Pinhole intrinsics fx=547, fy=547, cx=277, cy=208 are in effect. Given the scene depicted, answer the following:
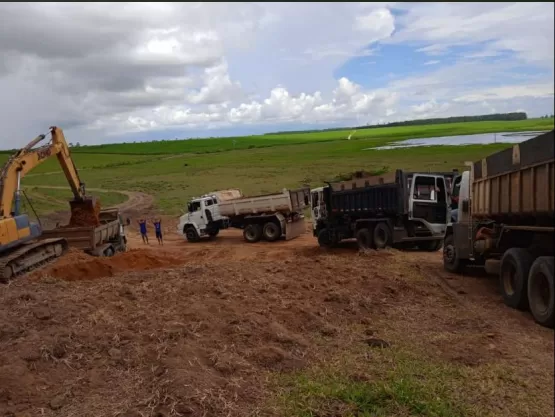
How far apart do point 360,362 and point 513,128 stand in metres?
2.91

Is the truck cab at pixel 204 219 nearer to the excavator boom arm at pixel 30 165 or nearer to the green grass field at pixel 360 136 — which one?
the green grass field at pixel 360 136

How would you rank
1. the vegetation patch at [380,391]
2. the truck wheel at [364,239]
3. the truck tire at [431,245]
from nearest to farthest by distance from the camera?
the vegetation patch at [380,391] < the truck tire at [431,245] < the truck wheel at [364,239]

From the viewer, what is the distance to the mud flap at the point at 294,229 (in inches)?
1023

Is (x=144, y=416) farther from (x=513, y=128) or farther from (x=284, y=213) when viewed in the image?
(x=284, y=213)

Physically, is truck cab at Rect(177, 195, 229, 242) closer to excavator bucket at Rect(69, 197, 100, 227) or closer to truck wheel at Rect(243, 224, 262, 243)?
truck wheel at Rect(243, 224, 262, 243)

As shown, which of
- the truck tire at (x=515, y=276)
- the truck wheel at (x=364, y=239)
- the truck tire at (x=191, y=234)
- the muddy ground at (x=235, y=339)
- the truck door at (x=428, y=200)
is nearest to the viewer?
the truck tire at (x=515, y=276)

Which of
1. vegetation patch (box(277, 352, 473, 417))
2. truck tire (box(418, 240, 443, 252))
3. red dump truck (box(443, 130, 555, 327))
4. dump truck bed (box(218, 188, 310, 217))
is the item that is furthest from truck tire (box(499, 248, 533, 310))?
dump truck bed (box(218, 188, 310, 217))

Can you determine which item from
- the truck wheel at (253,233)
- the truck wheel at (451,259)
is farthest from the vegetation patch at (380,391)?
the truck wheel at (253,233)

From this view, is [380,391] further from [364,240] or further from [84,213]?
[84,213]

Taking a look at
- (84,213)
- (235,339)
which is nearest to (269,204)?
(84,213)

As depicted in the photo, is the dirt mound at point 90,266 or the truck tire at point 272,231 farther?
the truck tire at point 272,231

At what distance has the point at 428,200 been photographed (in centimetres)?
1716

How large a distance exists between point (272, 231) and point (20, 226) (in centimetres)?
1441

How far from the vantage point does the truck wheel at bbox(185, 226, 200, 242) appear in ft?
94.3
